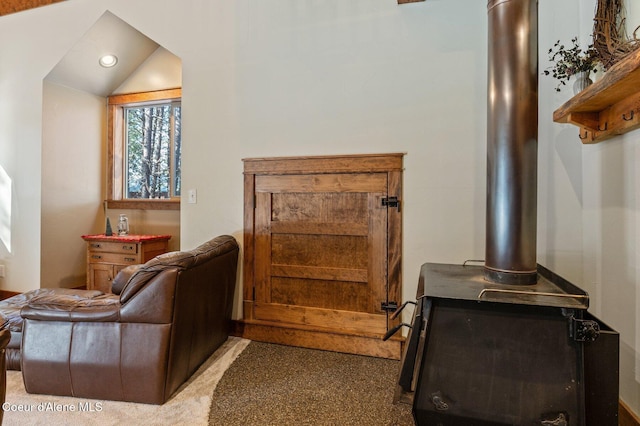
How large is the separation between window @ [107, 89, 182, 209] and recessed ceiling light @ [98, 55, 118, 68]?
386 mm

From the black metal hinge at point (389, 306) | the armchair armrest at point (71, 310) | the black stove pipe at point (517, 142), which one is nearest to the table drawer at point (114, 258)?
the armchair armrest at point (71, 310)

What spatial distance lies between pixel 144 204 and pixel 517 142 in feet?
12.9

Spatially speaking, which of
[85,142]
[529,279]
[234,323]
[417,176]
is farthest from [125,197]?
[529,279]

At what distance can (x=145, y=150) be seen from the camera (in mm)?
4121

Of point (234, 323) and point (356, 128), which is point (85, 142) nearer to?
point (234, 323)

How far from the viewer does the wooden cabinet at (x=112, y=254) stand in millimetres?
3432

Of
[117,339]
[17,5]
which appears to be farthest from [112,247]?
[17,5]

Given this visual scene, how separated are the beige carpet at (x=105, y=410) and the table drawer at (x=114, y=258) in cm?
150

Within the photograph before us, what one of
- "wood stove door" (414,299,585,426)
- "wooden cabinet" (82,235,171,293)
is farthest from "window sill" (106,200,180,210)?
"wood stove door" (414,299,585,426)

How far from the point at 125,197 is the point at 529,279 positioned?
441cm

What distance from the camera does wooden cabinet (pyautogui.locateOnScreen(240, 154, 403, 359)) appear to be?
2.45 meters

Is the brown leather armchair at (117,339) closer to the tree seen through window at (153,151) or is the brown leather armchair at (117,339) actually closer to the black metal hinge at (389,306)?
the black metal hinge at (389,306)

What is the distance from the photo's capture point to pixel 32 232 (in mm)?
3576

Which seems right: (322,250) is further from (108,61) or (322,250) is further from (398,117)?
(108,61)
